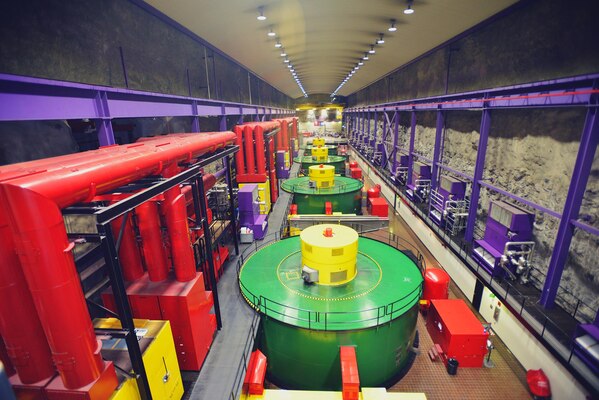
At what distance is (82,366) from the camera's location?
465cm

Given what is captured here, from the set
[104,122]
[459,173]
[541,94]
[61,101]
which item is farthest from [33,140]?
[459,173]

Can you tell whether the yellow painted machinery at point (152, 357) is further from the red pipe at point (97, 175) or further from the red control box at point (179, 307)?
the red pipe at point (97, 175)

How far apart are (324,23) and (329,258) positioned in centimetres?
1269

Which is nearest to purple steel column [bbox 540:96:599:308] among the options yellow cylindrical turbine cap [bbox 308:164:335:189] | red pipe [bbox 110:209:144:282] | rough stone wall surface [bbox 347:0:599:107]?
rough stone wall surface [bbox 347:0:599:107]

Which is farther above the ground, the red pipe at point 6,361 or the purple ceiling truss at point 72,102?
the purple ceiling truss at point 72,102

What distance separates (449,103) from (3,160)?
1796 cm

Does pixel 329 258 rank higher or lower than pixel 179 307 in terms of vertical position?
lower

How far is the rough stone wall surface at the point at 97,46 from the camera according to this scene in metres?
6.63

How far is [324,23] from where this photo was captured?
16.3 metres

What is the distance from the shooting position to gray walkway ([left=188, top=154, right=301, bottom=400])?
751 centimetres

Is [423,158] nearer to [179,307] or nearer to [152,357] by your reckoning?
[179,307]

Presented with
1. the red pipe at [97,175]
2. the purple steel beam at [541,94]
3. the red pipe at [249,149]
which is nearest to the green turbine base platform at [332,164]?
the red pipe at [249,149]

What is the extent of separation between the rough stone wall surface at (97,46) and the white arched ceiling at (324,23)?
1.12 m

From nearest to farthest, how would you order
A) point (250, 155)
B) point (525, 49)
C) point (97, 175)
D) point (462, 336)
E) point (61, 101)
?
point (97, 175) → point (61, 101) → point (462, 336) → point (525, 49) → point (250, 155)
